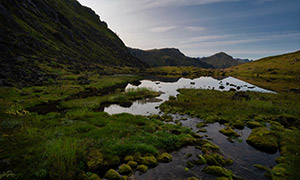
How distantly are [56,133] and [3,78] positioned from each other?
41.5 metres

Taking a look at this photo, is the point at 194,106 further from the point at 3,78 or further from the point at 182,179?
the point at 3,78

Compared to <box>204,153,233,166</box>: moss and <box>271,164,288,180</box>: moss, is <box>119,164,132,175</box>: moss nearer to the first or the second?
<box>204,153,233,166</box>: moss

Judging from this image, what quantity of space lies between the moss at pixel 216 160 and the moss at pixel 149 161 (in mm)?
5184

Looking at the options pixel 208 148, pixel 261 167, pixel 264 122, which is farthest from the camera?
pixel 264 122

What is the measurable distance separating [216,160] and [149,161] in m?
6.53

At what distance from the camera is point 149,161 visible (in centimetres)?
1312

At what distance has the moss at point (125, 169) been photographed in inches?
465

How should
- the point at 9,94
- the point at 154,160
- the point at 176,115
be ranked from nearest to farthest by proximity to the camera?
1. the point at 154,160
2. the point at 176,115
3. the point at 9,94

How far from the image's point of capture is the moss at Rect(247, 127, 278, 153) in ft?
52.3

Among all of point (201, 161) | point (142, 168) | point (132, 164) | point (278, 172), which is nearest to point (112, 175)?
point (132, 164)

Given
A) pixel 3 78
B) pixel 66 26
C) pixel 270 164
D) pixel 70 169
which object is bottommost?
pixel 270 164

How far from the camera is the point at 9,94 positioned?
3238 cm

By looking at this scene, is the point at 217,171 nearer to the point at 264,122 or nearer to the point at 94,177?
the point at 94,177

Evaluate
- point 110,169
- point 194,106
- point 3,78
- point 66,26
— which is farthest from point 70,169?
point 66,26
